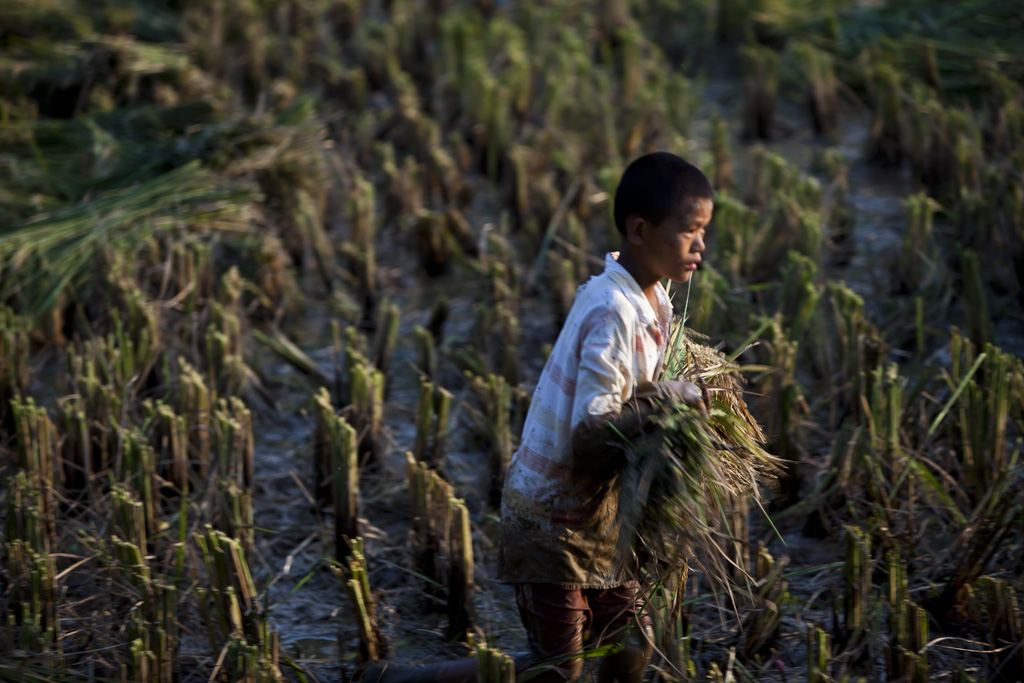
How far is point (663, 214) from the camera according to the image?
6.82 feet

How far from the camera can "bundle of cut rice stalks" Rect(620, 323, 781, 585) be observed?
2014mm

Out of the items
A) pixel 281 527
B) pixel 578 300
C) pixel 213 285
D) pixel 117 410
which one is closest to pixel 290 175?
pixel 213 285

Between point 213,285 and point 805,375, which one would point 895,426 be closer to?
point 805,375

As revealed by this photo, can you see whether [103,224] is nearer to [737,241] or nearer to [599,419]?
[737,241]

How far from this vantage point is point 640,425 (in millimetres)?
2020

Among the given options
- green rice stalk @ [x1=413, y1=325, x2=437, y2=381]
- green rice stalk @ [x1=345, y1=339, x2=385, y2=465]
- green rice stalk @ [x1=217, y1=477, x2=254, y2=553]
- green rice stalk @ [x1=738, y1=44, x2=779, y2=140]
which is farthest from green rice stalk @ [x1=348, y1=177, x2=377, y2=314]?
green rice stalk @ [x1=738, y1=44, x2=779, y2=140]

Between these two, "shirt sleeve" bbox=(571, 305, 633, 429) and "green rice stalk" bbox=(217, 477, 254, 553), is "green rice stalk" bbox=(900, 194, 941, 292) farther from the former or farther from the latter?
"green rice stalk" bbox=(217, 477, 254, 553)

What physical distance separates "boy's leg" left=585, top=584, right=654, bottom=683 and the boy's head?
0.74m

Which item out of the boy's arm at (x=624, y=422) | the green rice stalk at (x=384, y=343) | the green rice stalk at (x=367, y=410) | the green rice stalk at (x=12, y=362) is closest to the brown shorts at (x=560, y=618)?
the boy's arm at (x=624, y=422)

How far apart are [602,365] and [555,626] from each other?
1.98 ft

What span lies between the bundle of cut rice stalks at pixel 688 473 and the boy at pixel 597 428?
52mm

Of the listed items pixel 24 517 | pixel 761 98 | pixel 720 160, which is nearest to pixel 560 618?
pixel 24 517

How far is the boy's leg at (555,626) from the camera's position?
219 cm

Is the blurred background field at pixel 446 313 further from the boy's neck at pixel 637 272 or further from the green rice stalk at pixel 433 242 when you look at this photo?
the boy's neck at pixel 637 272
